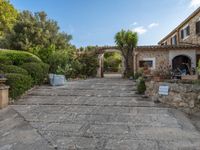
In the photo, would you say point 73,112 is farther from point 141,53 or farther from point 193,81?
point 141,53

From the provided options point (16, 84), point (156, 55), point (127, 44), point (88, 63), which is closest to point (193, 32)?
point (156, 55)

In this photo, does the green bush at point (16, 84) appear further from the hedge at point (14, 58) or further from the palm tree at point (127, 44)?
the palm tree at point (127, 44)

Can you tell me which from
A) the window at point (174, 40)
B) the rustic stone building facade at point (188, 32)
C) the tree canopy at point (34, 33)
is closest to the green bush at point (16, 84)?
the tree canopy at point (34, 33)

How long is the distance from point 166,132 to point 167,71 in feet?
14.5

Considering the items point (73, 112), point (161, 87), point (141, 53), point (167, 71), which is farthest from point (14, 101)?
point (141, 53)

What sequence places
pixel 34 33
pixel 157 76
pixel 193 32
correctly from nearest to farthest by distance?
pixel 157 76 < pixel 193 32 < pixel 34 33

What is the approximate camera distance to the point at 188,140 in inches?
170

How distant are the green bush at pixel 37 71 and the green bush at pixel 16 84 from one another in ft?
2.89

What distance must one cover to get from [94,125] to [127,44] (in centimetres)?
1282

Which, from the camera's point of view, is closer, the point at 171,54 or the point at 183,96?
the point at 183,96

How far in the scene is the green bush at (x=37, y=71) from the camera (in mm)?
9805

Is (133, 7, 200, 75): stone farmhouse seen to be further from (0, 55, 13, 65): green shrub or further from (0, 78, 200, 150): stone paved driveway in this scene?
(0, 55, 13, 65): green shrub

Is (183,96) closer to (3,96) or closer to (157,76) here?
(157,76)

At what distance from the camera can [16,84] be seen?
813 centimetres
